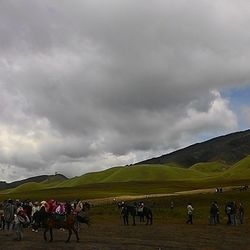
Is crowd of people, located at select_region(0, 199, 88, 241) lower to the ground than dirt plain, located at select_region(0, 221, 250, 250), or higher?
higher

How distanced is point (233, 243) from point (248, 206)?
3996 cm

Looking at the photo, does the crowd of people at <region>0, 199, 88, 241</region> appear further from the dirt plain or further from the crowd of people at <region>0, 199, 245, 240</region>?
the dirt plain

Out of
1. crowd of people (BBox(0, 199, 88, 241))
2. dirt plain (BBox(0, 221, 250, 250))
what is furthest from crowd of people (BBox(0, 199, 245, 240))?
dirt plain (BBox(0, 221, 250, 250))

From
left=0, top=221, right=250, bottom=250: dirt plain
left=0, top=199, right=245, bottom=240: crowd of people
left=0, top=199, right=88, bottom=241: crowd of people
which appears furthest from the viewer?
left=0, top=199, right=245, bottom=240: crowd of people

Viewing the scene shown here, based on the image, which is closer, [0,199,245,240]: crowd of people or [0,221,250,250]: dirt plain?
[0,221,250,250]: dirt plain

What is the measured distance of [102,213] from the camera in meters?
73.9

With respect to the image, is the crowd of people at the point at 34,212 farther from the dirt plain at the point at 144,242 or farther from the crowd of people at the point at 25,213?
the dirt plain at the point at 144,242

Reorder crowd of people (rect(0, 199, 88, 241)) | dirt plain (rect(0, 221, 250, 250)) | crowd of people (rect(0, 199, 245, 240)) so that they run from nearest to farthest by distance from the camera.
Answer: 1. dirt plain (rect(0, 221, 250, 250))
2. crowd of people (rect(0, 199, 88, 241))
3. crowd of people (rect(0, 199, 245, 240))

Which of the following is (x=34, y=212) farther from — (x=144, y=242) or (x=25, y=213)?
(x=144, y=242)

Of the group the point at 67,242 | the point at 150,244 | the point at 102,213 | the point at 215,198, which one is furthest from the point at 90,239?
the point at 215,198

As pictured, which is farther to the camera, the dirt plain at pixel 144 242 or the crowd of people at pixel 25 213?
the crowd of people at pixel 25 213

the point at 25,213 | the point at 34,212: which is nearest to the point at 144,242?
the point at 25,213

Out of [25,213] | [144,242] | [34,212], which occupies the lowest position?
[144,242]

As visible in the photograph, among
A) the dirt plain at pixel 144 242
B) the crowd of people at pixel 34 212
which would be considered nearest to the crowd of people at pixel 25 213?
the crowd of people at pixel 34 212
